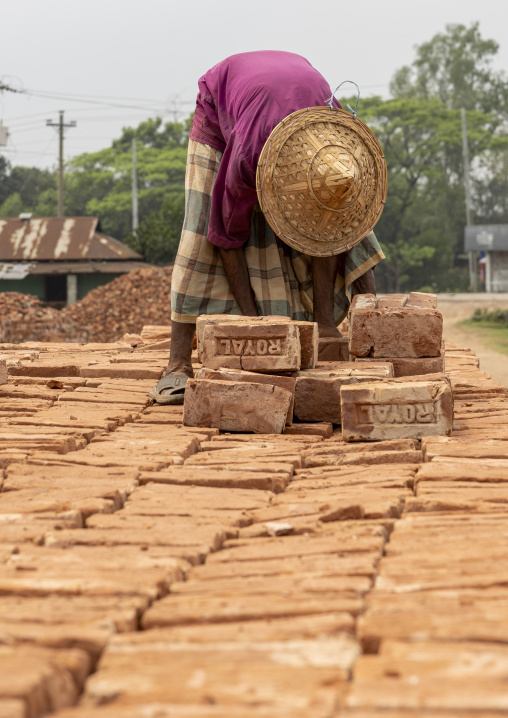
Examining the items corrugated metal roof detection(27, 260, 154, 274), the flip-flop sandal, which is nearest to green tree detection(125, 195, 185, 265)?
corrugated metal roof detection(27, 260, 154, 274)

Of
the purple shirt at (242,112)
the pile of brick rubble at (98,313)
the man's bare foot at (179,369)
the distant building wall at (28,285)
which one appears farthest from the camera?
the distant building wall at (28,285)

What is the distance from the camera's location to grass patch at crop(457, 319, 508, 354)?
48.3 feet

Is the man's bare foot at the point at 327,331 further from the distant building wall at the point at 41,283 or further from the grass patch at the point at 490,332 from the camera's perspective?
the distant building wall at the point at 41,283

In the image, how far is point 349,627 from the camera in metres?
1.42

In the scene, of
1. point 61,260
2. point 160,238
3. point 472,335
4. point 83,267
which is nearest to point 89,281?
point 83,267

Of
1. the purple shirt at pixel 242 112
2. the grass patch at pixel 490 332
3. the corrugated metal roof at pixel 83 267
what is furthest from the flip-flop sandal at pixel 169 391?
the corrugated metal roof at pixel 83 267

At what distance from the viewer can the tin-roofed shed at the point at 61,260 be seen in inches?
811

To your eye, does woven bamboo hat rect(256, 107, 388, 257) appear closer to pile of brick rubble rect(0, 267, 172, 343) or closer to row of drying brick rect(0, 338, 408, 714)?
row of drying brick rect(0, 338, 408, 714)

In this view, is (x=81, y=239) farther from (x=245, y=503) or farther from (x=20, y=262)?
(x=245, y=503)

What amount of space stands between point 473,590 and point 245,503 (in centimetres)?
87

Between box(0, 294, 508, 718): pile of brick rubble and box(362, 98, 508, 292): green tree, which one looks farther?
box(362, 98, 508, 292): green tree

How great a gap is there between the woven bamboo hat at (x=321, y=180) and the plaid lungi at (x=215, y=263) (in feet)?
1.23

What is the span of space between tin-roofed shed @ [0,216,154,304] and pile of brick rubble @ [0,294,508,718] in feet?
58.4

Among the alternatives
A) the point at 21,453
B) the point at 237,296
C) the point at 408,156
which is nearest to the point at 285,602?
the point at 21,453
